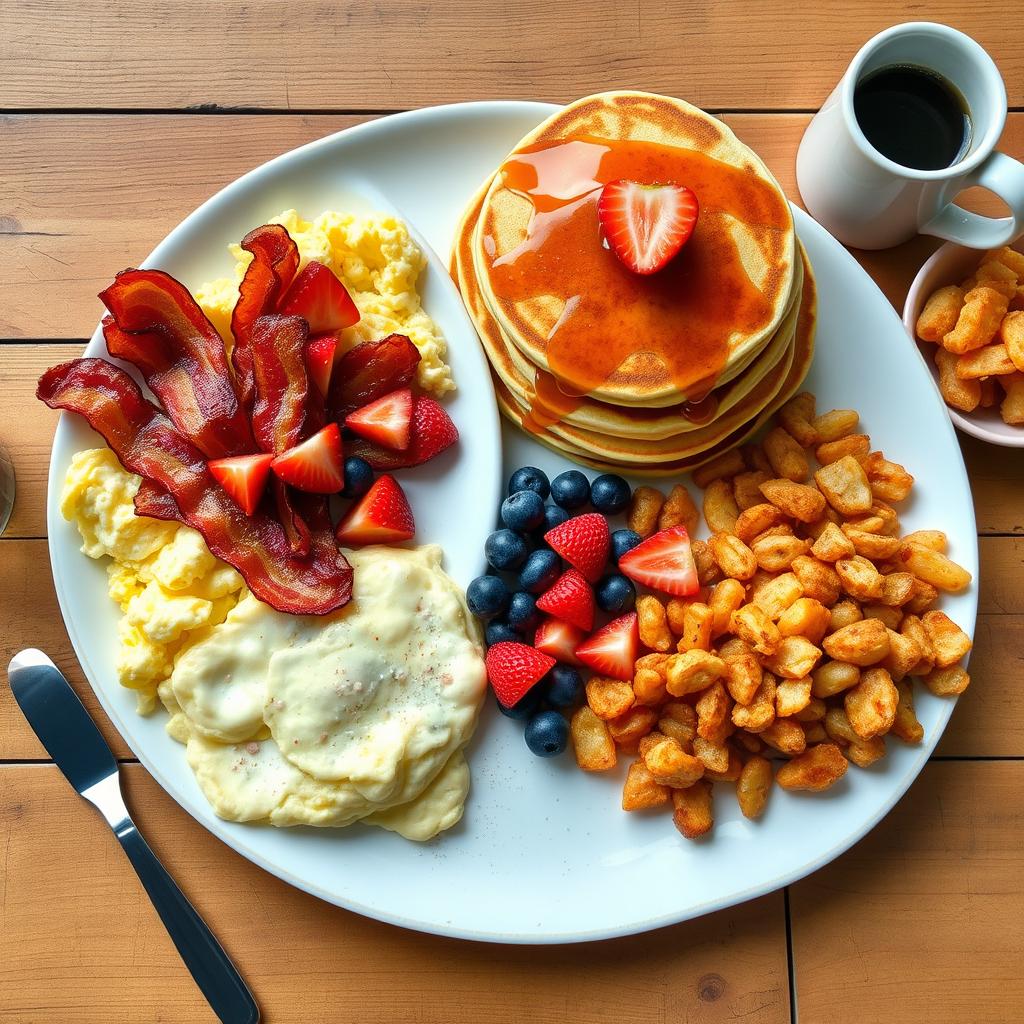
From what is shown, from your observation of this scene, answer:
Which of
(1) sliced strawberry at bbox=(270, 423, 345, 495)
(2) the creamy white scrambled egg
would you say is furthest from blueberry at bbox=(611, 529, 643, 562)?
(1) sliced strawberry at bbox=(270, 423, 345, 495)

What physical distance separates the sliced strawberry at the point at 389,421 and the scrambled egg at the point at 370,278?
0.24 feet

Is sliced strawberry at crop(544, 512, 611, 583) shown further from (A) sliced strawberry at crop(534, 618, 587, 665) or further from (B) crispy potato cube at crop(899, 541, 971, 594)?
(B) crispy potato cube at crop(899, 541, 971, 594)

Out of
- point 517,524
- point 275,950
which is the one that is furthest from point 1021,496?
point 275,950

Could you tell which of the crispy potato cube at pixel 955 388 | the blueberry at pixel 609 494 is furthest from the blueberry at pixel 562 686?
the crispy potato cube at pixel 955 388

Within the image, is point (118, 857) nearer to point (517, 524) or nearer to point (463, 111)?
point (517, 524)

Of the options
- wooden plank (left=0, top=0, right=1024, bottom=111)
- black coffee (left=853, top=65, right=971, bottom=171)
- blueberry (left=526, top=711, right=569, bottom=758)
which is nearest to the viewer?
blueberry (left=526, top=711, right=569, bottom=758)

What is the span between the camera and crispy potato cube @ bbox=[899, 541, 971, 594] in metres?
1.74

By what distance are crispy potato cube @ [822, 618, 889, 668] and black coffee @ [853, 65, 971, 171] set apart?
3.04ft

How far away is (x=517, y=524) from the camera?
1.71m

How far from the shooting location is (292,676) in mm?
1652

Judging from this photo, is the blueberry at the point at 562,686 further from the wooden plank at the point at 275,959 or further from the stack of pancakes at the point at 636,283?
the wooden plank at the point at 275,959

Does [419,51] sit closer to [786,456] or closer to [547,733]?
[786,456]

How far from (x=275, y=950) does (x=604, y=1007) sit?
69cm

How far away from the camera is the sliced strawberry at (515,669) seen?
1651mm
